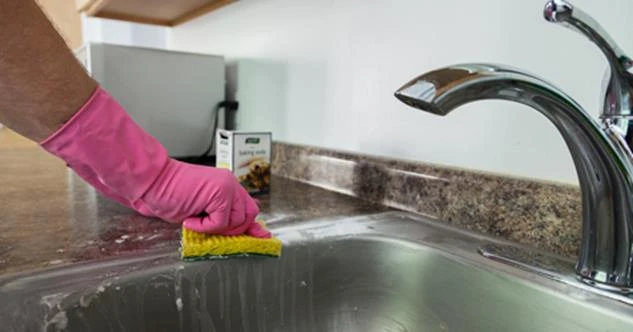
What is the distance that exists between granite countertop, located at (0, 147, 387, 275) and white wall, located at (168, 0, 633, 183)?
14cm

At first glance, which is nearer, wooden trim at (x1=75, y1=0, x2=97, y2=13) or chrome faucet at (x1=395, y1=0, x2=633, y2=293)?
chrome faucet at (x1=395, y1=0, x2=633, y2=293)

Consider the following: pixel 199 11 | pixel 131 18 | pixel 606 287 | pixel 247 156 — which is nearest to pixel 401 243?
pixel 606 287

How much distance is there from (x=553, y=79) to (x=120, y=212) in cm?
65

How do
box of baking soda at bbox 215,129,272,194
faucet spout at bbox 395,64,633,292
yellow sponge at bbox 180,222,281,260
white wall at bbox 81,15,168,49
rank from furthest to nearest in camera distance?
white wall at bbox 81,15,168,49 → box of baking soda at bbox 215,129,272,194 → yellow sponge at bbox 180,222,281,260 → faucet spout at bbox 395,64,633,292

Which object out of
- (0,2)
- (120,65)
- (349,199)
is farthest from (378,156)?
(120,65)

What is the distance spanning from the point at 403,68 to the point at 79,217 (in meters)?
0.56

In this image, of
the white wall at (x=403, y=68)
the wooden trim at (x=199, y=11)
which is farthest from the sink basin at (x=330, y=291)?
the wooden trim at (x=199, y=11)

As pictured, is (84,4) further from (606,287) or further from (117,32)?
(606,287)

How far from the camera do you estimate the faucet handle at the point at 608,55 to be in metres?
0.38

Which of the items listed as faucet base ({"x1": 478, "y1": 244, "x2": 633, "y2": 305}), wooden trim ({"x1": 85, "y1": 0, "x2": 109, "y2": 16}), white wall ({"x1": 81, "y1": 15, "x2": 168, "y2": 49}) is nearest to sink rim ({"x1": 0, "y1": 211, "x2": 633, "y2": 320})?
faucet base ({"x1": 478, "y1": 244, "x2": 633, "y2": 305})

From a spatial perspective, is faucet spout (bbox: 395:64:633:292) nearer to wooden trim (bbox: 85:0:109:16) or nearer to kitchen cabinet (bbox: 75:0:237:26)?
kitchen cabinet (bbox: 75:0:237:26)

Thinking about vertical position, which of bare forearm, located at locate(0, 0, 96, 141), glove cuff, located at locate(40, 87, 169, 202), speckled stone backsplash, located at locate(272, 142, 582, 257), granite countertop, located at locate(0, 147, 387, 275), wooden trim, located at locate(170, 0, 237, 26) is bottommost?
granite countertop, located at locate(0, 147, 387, 275)

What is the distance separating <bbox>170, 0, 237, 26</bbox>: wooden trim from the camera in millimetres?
1372

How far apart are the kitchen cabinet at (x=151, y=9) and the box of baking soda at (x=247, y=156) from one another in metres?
0.63
